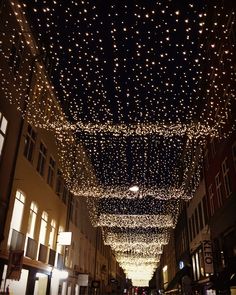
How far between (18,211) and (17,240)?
1177mm

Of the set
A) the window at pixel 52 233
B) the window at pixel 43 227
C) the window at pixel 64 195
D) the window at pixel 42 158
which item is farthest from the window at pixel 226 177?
the window at pixel 64 195

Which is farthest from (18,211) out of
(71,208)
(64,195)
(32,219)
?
(71,208)

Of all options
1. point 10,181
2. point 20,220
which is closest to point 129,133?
point 10,181

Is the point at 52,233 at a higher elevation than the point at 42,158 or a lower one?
lower

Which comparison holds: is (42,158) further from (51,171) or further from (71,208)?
(71,208)

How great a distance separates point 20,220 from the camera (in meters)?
13.4

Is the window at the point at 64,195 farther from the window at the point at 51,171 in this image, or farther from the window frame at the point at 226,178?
the window frame at the point at 226,178

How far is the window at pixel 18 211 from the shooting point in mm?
12703

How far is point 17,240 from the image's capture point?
12570 millimetres

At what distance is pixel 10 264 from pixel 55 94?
970 centimetres

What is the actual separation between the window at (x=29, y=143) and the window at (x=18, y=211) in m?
1.85

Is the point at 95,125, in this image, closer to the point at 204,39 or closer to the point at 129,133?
the point at 129,133

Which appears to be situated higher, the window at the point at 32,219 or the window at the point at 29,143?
the window at the point at 29,143

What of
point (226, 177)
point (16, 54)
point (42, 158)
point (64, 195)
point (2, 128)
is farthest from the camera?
point (64, 195)
